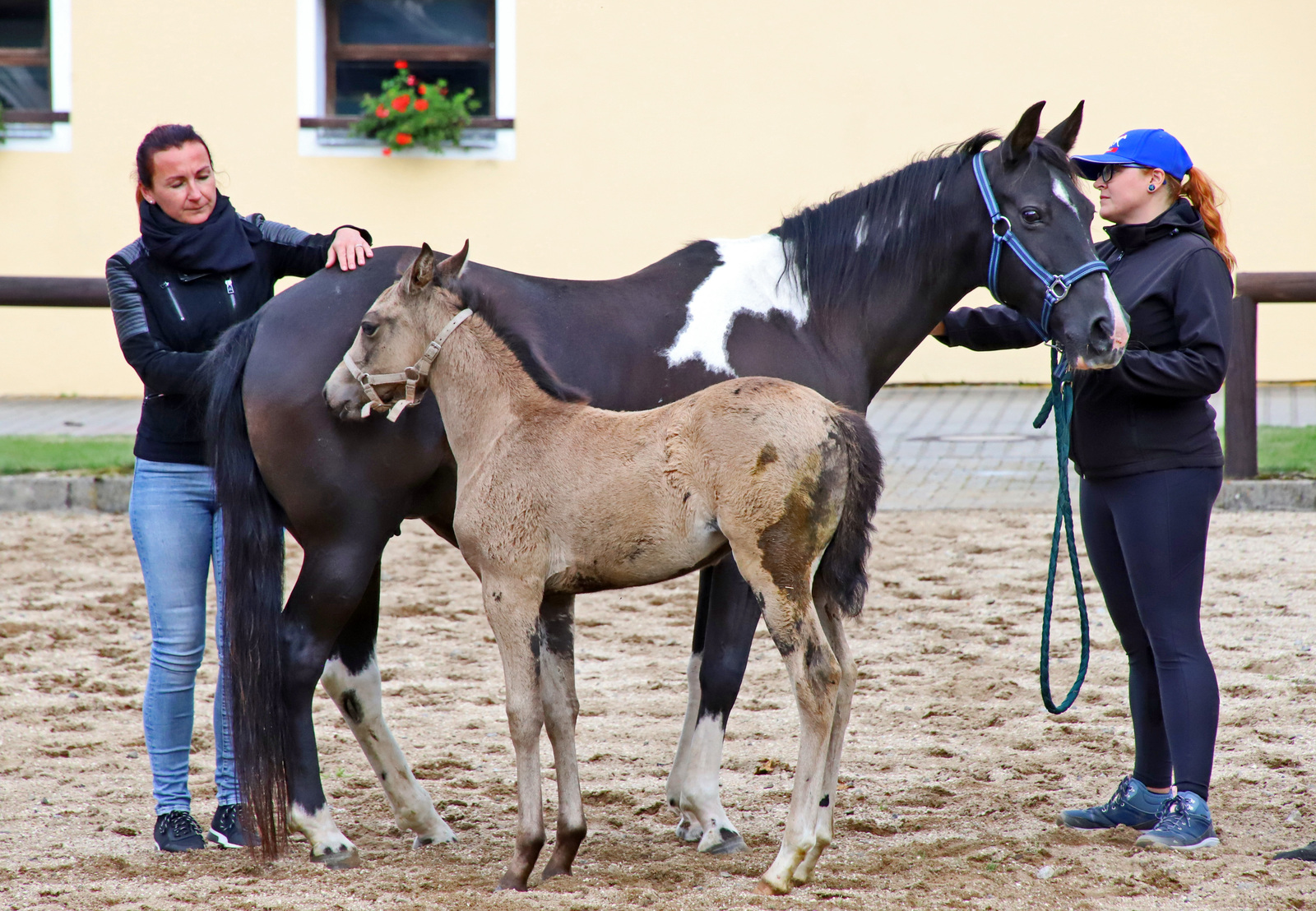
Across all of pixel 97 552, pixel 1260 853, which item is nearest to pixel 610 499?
pixel 1260 853

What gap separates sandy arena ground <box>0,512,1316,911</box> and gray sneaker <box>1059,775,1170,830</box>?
0.11m

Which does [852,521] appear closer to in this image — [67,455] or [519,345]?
[519,345]

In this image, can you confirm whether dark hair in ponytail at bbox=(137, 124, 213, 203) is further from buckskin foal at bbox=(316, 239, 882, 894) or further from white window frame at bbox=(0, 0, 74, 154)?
white window frame at bbox=(0, 0, 74, 154)

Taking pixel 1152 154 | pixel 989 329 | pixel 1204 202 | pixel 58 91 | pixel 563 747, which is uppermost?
pixel 58 91

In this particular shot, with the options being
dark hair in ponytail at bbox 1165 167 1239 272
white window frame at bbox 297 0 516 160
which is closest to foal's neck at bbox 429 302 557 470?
dark hair in ponytail at bbox 1165 167 1239 272

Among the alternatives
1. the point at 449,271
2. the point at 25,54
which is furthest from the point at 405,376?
the point at 25,54

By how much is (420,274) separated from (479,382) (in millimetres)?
310

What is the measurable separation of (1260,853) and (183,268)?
11.2 ft

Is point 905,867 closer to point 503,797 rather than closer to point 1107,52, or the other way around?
point 503,797

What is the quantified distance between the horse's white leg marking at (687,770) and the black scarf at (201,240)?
1815 millimetres

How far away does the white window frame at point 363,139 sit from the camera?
38.8 ft

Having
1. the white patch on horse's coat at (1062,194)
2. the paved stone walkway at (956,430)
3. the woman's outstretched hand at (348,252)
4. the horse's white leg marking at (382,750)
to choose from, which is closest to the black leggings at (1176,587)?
the white patch on horse's coat at (1062,194)

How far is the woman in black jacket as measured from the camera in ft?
12.6

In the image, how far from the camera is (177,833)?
3883mm
